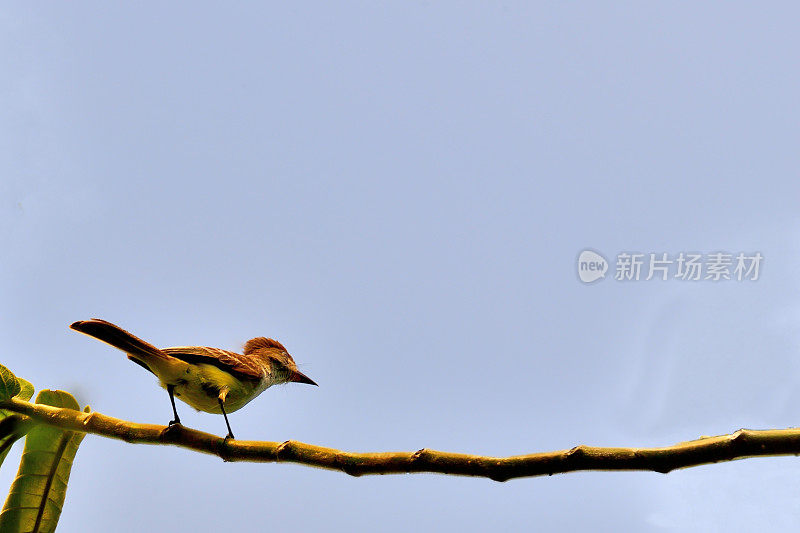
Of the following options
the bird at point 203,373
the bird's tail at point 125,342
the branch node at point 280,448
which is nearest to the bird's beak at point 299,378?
the bird at point 203,373

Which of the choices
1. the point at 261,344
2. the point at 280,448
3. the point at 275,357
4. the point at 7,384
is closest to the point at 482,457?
the point at 280,448

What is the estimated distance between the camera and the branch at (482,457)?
5.66 ft

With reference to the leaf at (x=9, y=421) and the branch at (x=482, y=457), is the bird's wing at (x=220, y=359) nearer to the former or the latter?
the leaf at (x=9, y=421)

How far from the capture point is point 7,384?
281 centimetres

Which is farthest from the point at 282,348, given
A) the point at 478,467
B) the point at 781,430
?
the point at 781,430

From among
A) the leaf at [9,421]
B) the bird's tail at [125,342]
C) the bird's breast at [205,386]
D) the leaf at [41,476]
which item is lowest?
the leaf at [41,476]

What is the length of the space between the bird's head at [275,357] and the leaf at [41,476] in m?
1.84

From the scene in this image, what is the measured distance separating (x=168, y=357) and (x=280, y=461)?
1.85m

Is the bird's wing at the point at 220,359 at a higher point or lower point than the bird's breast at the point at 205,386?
higher

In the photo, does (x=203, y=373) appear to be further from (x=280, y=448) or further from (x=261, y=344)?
(x=280, y=448)

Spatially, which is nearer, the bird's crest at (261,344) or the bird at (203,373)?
the bird at (203,373)

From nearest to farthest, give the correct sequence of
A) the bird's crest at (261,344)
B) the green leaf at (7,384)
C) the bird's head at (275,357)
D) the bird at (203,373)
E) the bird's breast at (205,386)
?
the green leaf at (7,384) → the bird at (203,373) → the bird's breast at (205,386) → the bird's head at (275,357) → the bird's crest at (261,344)

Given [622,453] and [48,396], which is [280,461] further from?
[48,396]

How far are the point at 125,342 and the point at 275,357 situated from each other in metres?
1.67
